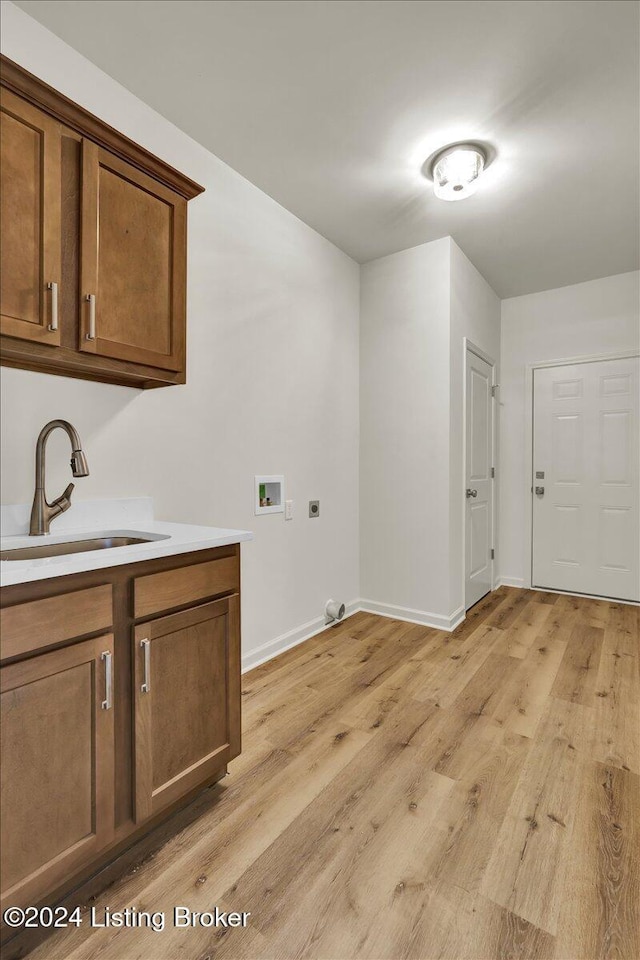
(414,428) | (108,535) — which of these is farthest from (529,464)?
(108,535)

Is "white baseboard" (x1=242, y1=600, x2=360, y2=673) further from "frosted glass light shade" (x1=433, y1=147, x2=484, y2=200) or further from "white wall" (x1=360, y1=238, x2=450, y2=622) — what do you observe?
"frosted glass light shade" (x1=433, y1=147, x2=484, y2=200)

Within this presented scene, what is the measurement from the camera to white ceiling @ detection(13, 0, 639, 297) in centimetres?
164

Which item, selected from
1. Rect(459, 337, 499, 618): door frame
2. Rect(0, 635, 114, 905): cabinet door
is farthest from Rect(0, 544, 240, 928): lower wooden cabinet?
Rect(459, 337, 499, 618): door frame

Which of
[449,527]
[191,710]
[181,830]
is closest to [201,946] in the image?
[181,830]

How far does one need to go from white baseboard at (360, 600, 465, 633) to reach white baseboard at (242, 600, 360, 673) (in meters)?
0.51

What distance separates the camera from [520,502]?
437 cm

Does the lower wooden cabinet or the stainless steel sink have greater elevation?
the stainless steel sink

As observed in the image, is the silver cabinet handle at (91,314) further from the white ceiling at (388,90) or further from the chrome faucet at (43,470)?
the white ceiling at (388,90)

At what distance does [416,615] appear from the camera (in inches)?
131

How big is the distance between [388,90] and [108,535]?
214cm

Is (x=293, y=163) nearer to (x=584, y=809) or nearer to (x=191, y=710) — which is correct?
(x=191, y=710)

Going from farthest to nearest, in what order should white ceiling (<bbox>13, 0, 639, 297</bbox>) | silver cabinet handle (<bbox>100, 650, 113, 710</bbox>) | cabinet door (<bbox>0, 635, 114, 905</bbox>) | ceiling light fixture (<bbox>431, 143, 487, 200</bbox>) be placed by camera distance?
ceiling light fixture (<bbox>431, 143, 487, 200</bbox>)
white ceiling (<bbox>13, 0, 639, 297</bbox>)
silver cabinet handle (<bbox>100, 650, 113, 710</bbox>)
cabinet door (<bbox>0, 635, 114, 905</bbox>)

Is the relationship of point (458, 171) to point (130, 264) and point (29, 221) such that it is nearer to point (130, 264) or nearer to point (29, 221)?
point (130, 264)

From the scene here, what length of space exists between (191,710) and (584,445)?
151 inches
